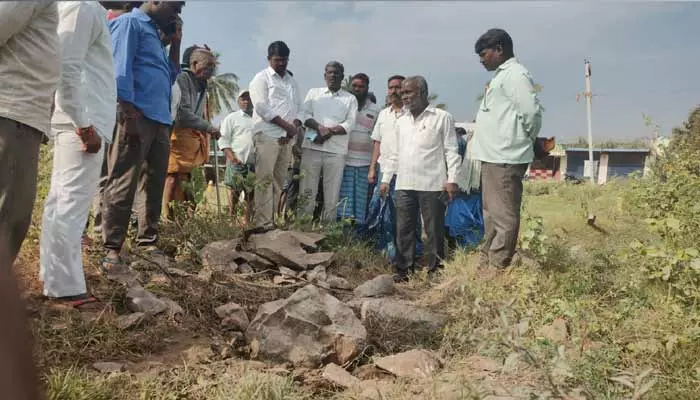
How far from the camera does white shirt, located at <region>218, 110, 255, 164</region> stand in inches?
237

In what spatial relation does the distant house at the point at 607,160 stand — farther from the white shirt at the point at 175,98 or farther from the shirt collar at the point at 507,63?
the white shirt at the point at 175,98

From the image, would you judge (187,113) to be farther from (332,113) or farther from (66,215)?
(66,215)

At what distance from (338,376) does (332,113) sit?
3.76 meters

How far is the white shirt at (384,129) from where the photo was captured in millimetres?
5397

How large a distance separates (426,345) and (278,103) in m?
3.19

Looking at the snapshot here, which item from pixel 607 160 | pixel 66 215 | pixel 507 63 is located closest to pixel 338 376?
pixel 66 215

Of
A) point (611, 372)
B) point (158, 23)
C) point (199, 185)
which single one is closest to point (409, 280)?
point (199, 185)

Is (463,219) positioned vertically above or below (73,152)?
below

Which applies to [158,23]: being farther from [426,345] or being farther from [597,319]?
[597,319]

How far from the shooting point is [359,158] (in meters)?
6.05

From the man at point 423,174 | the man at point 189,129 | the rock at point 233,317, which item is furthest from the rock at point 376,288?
the man at point 189,129

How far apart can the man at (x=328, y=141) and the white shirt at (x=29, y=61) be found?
333 centimetres

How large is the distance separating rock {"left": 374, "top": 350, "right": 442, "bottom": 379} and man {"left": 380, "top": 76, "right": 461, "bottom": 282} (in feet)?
6.97

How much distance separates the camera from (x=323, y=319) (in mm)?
2861
